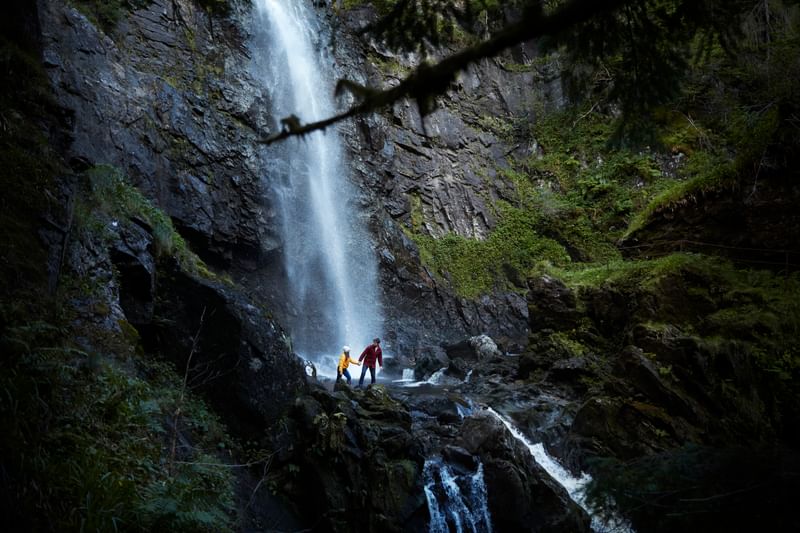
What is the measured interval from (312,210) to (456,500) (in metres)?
13.0

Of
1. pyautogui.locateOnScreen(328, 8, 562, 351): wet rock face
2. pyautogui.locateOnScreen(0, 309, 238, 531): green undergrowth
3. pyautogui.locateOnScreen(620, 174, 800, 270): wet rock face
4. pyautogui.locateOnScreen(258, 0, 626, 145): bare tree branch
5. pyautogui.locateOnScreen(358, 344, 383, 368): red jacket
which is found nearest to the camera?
pyautogui.locateOnScreen(258, 0, 626, 145): bare tree branch

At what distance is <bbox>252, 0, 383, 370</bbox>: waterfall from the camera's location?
16.4 meters

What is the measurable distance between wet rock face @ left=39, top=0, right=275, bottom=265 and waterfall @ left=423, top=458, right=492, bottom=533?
8.91 m

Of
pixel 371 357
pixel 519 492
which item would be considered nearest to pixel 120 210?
pixel 371 357

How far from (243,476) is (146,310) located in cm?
299

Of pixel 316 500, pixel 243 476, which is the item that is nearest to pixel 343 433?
pixel 316 500

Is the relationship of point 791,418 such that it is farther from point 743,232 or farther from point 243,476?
point 243,476

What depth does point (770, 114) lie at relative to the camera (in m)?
7.74

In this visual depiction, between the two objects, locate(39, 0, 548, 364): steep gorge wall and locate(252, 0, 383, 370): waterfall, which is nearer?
locate(39, 0, 548, 364): steep gorge wall

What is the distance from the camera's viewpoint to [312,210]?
1767 cm

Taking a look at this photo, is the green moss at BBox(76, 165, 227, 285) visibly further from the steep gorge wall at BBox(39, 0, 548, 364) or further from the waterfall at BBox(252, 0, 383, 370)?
the waterfall at BBox(252, 0, 383, 370)

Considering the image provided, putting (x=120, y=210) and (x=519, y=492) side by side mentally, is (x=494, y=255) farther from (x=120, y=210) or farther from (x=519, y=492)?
(x=120, y=210)

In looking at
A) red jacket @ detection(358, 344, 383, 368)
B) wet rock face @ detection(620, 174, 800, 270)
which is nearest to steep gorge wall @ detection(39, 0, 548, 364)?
red jacket @ detection(358, 344, 383, 368)

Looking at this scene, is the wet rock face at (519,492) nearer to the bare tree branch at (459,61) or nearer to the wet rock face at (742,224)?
the wet rock face at (742,224)
